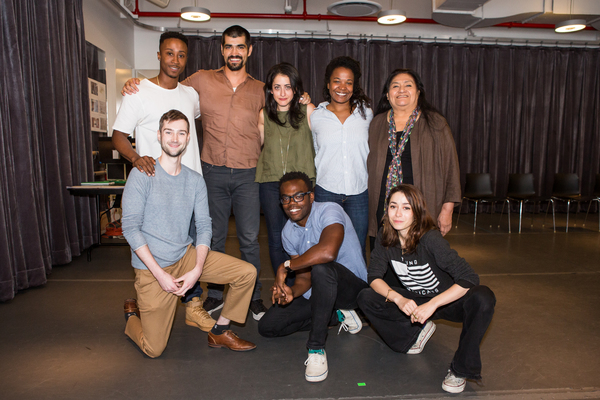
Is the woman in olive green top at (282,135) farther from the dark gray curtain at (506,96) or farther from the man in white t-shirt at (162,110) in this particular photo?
the dark gray curtain at (506,96)

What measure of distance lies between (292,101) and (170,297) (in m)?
1.40

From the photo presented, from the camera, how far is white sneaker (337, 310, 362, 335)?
8.34 ft

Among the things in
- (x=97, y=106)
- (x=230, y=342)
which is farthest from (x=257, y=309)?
(x=97, y=106)

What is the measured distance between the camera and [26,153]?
3312 mm

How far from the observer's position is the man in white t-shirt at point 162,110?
255cm

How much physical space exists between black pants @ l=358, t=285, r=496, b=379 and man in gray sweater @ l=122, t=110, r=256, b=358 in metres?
0.70

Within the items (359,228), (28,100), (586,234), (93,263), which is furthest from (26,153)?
(586,234)

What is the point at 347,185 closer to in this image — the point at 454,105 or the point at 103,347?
the point at 103,347

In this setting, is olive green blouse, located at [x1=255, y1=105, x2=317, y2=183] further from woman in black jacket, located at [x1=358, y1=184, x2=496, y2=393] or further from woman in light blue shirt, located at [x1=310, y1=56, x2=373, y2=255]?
woman in black jacket, located at [x1=358, y1=184, x2=496, y2=393]

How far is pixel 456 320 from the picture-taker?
204 cm

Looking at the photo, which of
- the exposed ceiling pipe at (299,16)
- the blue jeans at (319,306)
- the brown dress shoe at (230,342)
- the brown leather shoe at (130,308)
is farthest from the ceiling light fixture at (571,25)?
the brown leather shoe at (130,308)

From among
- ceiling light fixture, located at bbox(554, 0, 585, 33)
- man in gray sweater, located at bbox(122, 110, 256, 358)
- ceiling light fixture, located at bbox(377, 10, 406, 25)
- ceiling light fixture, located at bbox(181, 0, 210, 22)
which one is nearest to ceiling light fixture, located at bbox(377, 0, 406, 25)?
ceiling light fixture, located at bbox(377, 10, 406, 25)

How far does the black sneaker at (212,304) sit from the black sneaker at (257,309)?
27 centimetres

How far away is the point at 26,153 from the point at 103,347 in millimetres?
1887
